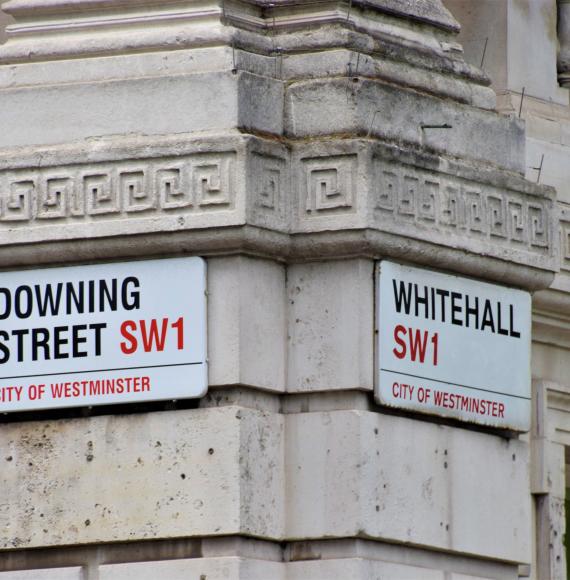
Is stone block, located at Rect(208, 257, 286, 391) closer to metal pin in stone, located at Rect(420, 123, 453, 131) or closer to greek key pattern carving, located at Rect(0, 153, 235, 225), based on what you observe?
greek key pattern carving, located at Rect(0, 153, 235, 225)

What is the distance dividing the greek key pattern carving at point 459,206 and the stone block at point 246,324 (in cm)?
57

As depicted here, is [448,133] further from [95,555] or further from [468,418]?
[95,555]

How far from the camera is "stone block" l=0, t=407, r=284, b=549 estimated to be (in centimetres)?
1055

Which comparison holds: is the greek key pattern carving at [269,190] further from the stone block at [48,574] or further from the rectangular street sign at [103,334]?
the stone block at [48,574]

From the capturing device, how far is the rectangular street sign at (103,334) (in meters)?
10.7

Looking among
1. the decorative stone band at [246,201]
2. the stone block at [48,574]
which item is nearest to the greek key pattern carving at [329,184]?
the decorative stone band at [246,201]

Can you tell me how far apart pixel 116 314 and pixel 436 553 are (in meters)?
1.67

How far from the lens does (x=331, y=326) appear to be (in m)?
10.8

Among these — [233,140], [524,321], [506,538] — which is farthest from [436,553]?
[233,140]

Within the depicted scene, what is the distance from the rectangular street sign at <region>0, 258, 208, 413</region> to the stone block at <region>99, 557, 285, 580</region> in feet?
2.22

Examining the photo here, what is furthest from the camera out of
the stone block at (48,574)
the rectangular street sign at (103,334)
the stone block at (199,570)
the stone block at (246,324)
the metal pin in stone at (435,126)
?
the metal pin in stone at (435,126)

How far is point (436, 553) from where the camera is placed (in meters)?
11.1

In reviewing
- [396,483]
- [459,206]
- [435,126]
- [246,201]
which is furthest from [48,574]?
[435,126]

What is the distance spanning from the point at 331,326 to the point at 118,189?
1055 mm
